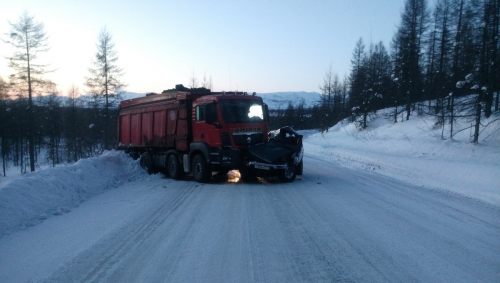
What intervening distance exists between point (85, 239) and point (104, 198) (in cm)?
489

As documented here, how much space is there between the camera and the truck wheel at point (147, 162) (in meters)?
19.0

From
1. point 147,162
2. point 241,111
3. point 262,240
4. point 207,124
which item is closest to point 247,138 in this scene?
point 241,111

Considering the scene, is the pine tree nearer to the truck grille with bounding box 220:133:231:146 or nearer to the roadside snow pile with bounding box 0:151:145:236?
the truck grille with bounding box 220:133:231:146

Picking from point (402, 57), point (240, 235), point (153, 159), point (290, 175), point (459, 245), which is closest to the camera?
point (459, 245)

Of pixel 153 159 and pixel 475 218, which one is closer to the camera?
pixel 475 218

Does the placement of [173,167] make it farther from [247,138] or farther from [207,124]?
[247,138]

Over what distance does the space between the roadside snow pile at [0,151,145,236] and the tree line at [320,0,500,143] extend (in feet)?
71.9

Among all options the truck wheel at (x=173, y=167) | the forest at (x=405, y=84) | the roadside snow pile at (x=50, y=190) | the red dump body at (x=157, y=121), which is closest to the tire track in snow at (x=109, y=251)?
the roadside snow pile at (x=50, y=190)

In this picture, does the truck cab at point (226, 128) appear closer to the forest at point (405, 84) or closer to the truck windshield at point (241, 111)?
the truck windshield at point (241, 111)

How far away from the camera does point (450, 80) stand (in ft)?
121

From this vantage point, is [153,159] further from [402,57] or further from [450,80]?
[402,57]

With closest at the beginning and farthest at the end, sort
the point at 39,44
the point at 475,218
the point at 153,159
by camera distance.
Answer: the point at 475,218
the point at 153,159
the point at 39,44

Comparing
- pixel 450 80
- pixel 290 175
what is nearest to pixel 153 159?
pixel 290 175

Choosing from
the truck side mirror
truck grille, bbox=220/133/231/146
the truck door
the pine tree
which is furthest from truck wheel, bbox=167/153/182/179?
the pine tree
